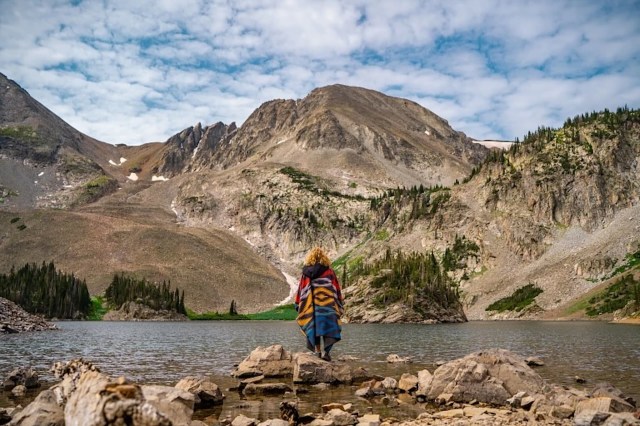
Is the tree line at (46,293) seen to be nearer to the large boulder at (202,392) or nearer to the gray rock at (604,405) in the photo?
the large boulder at (202,392)

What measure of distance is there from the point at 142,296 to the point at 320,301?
157763 mm

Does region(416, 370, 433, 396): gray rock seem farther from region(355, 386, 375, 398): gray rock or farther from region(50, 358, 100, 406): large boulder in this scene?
region(50, 358, 100, 406): large boulder

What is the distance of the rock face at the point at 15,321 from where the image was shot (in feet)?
214

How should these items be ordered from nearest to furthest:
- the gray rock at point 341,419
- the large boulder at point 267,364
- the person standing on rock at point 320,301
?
the gray rock at point 341,419
the person standing on rock at point 320,301
the large boulder at point 267,364

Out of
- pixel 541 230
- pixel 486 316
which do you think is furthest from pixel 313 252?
pixel 541 230

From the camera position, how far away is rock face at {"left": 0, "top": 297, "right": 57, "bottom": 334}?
65.2 meters

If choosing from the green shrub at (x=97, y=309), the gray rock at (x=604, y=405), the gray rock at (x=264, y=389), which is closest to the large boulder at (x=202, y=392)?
the gray rock at (x=264, y=389)

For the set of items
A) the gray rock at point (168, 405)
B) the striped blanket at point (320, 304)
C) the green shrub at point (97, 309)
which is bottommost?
the green shrub at point (97, 309)

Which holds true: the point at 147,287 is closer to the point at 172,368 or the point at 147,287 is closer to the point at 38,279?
the point at 38,279

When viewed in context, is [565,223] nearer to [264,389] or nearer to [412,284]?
[412,284]

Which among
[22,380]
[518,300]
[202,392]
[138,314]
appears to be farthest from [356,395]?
[138,314]

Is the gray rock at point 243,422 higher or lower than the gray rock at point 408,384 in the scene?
higher

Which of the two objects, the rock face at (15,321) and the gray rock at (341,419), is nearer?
the gray rock at (341,419)

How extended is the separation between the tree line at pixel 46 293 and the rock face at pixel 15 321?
258ft
